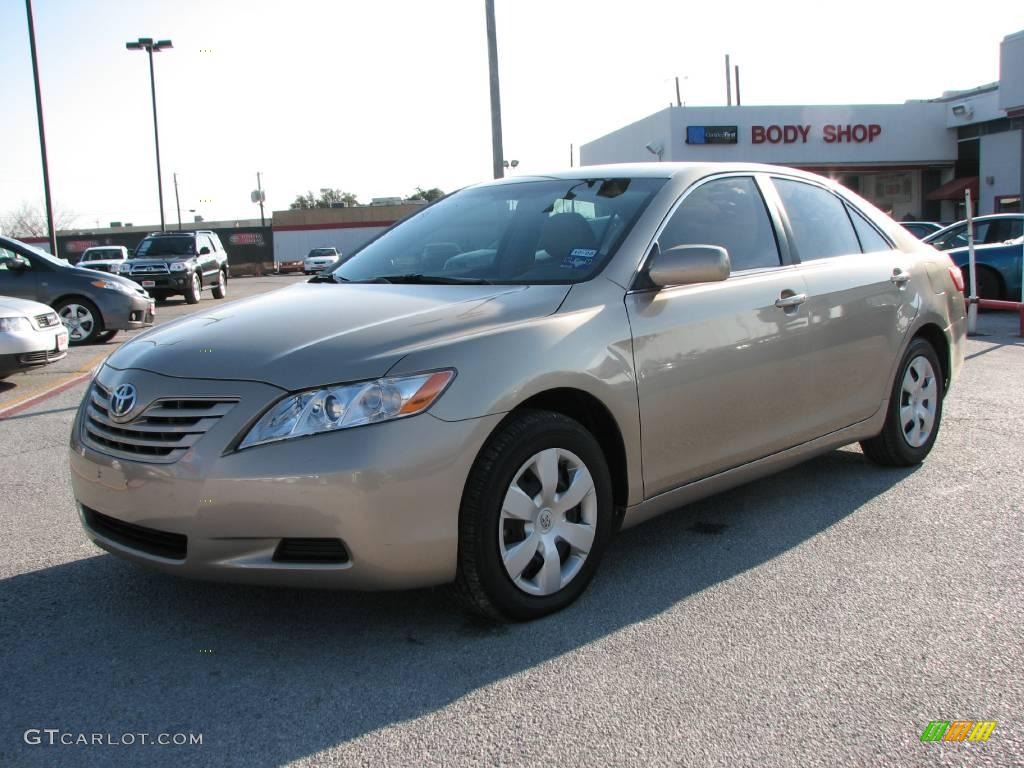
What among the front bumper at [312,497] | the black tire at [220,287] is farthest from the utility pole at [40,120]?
the front bumper at [312,497]

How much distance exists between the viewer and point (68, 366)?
443 inches

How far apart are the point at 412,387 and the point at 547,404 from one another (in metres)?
0.64

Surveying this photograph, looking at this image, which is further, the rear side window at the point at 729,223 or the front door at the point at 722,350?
the rear side window at the point at 729,223

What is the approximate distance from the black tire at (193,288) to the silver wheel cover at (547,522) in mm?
21903

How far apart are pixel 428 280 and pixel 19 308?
22.6 feet

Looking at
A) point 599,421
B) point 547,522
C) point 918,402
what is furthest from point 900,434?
point 547,522

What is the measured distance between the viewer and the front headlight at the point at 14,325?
9125 millimetres

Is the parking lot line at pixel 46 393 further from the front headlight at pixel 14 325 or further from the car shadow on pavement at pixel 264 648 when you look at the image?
the car shadow on pavement at pixel 264 648

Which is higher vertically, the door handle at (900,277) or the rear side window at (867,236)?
the rear side window at (867,236)

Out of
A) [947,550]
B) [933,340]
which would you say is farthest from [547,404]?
[933,340]

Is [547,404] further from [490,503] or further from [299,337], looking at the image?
[299,337]

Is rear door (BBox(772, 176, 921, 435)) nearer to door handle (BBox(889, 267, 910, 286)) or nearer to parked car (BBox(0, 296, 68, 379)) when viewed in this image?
door handle (BBox(889, 267, 910, 286))

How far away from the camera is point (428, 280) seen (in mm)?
4227

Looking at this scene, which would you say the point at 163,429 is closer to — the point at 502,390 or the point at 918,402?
the point at 502,390
